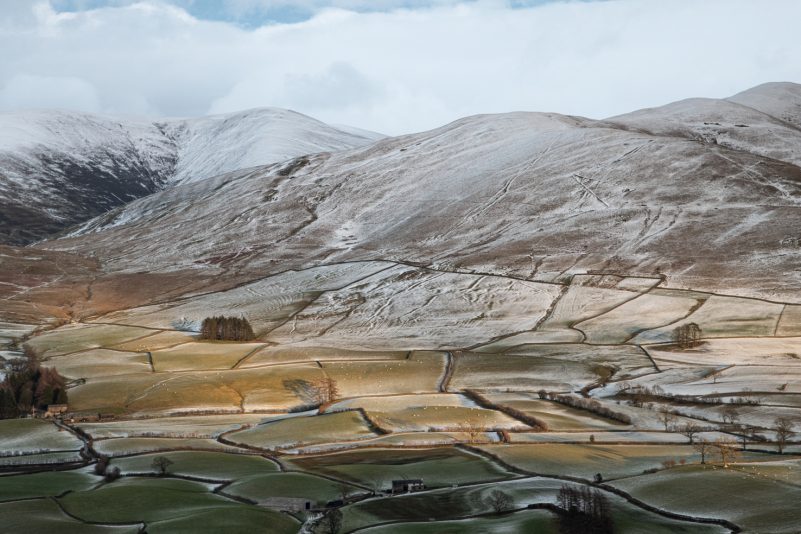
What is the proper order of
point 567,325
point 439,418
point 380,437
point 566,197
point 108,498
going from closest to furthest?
point 108,498 → point 380,437 → point 439,418 → point 567,325 → point 566,197

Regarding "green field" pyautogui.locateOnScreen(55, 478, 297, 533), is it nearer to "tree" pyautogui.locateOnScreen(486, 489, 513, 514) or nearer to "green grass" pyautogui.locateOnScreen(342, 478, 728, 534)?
"green grass" pyautogui.locateOnScreen(342, 478, 728, 534)

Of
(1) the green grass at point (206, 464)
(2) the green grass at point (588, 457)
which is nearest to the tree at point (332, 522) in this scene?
(1) the green grass at point (206, 464)

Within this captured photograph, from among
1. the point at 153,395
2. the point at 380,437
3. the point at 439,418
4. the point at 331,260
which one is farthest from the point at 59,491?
the point at 331,260

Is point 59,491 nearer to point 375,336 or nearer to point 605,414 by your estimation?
point 605,414

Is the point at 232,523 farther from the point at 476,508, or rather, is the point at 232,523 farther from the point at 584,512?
the point at 584,512

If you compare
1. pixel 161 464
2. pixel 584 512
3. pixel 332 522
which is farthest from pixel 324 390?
pixel 584 512

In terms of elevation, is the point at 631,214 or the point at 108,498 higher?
the point at 631,214
